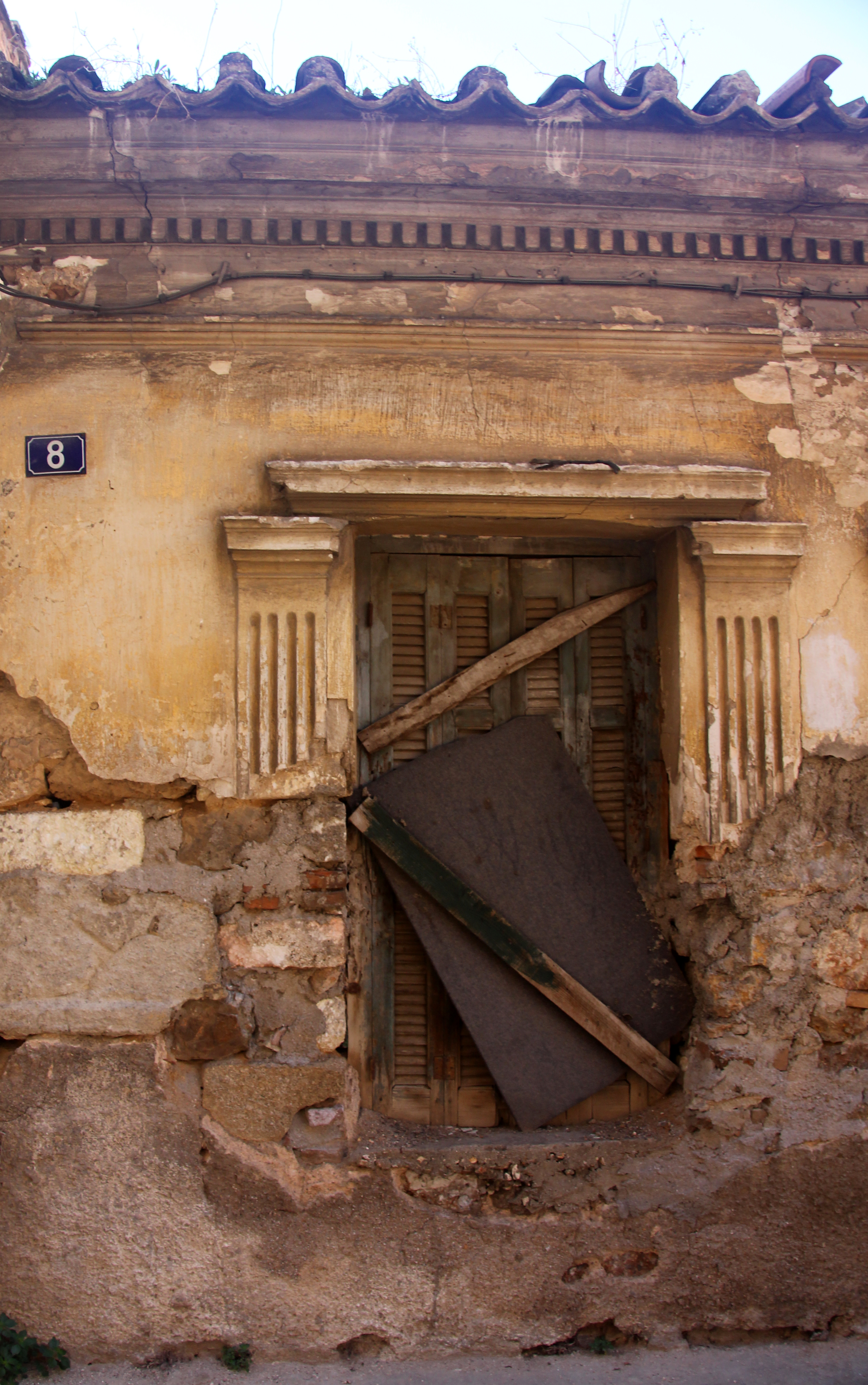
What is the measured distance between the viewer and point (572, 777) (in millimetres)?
3207

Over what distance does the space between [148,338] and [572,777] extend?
6.95 ft

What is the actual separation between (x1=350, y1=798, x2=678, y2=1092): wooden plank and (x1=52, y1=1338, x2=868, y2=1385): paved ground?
86 centimetres

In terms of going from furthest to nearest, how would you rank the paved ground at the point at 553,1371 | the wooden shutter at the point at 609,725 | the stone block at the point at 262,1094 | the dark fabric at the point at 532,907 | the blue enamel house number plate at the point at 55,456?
the wooden shutter at the point at 609,725, the dark fabric at the point at 532,907, the blue enamel house number plate at the point at 55,456, the stone block at the point at 262,1094, the paved ground at the point at 553,1371

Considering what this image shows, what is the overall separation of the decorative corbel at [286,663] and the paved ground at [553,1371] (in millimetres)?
1739

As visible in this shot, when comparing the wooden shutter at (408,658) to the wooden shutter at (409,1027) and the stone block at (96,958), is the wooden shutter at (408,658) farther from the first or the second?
the stone block at (96,958)

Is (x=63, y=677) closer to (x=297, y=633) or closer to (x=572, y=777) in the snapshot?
(x=297, y=633)

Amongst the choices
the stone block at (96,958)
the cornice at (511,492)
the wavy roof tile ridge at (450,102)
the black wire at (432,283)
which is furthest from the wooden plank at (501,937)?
the wavy roof tile ridge at (450,102)

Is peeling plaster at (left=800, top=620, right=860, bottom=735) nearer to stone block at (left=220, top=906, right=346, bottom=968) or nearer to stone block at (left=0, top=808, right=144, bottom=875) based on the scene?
stone block at (left=220, top=906, right=346, bottom=968)

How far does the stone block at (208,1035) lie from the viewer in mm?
2814

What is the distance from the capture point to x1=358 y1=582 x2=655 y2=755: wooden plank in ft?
10.3

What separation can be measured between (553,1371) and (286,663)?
2.35 m

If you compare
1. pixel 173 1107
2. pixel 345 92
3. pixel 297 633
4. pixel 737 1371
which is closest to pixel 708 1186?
pixel 737 1371

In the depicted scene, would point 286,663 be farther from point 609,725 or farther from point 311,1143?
point 311,1143

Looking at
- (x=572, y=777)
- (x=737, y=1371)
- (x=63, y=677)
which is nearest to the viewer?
(x=737, y=1371)
